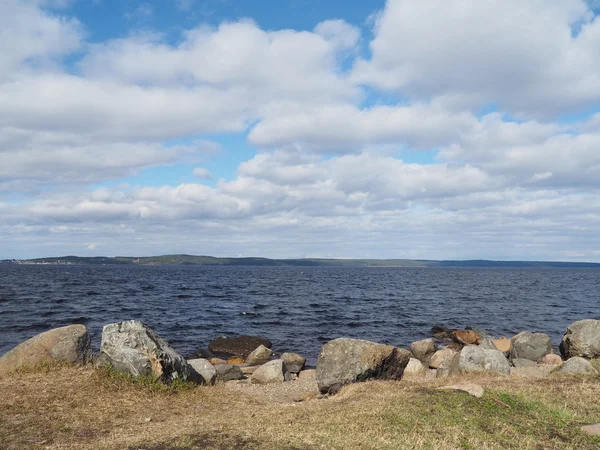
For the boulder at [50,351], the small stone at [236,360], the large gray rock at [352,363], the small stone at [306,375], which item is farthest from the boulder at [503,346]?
the boulder at [50,351]

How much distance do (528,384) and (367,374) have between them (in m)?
4.43

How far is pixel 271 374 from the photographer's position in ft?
59.0

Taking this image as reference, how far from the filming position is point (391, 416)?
9.38 meters

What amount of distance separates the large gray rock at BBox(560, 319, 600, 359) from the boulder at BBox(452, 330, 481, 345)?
843 centimetres

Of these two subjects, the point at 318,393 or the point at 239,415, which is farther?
the point at 318,393

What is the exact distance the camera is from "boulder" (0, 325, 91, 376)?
1312cm

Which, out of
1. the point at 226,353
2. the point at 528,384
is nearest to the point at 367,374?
the point at 528,384

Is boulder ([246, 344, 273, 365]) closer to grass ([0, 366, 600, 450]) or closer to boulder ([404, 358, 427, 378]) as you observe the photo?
boulder ([404, 358, 427, 378])

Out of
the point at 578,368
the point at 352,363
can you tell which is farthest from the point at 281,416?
the point at 578,368

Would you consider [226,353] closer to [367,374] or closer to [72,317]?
[367,374]

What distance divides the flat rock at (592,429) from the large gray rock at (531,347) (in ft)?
49.1

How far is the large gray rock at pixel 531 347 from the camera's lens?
75.3 ft

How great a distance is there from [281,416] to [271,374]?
8.07 meters

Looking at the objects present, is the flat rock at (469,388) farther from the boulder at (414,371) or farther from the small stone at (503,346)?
the small stone at (503,346)
